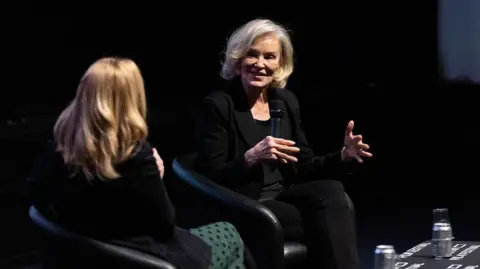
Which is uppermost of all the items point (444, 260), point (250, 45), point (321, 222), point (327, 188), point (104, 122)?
point (250, 45)

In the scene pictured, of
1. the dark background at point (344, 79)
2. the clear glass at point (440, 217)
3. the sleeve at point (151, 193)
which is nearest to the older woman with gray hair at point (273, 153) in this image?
the clear glass at point (440, 217)

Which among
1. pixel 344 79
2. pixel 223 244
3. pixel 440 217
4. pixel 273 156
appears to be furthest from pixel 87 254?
pixel 344 79

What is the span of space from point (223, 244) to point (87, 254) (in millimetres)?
468

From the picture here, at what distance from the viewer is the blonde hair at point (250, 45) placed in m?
3.55

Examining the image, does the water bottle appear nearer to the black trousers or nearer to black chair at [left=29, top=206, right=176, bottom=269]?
the black trousers

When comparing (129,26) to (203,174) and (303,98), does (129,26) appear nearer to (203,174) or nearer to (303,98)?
(303,98)

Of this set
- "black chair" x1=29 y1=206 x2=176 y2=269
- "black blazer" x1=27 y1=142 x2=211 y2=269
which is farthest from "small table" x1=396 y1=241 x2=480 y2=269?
"black chair" x1=29 y1=206 x2=176 y2=269

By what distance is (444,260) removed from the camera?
134 inches

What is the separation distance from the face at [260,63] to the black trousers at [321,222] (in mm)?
435

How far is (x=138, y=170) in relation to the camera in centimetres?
257

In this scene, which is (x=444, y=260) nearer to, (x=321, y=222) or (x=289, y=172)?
(x=321, y=222)

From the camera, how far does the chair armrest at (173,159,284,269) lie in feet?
10.5

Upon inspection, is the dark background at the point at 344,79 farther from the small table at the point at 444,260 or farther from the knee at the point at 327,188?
the knee at the point at 327,188

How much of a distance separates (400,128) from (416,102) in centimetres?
22
